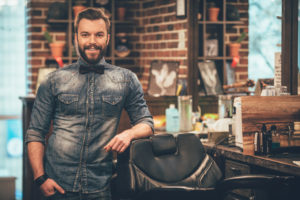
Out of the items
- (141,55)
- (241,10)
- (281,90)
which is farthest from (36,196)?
(241,10)

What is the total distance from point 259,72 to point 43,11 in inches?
99.1

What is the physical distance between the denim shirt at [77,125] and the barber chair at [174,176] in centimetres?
11

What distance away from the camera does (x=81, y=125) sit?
6.61 ft

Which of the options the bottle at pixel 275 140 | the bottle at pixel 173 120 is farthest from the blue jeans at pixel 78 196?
the bottle at pixel 173 120

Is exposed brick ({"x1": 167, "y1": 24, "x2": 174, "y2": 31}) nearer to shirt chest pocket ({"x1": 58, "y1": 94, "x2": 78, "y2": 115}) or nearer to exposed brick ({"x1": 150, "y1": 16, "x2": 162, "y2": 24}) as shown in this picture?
exposed brick ({"x1": 150, "y1": 16, "x2": 162, "y2": 24})

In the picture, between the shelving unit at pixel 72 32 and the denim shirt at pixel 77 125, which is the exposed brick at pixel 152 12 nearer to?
the shelving unit at pixel 72 32

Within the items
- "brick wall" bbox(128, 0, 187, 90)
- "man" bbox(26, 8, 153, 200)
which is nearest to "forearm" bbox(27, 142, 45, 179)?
"man" bbox(26, 8, 153, 200)

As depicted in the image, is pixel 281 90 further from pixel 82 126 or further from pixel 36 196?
pixel 36 196

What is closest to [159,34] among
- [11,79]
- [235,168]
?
[11,79]

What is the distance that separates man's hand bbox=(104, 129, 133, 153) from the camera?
1937mm

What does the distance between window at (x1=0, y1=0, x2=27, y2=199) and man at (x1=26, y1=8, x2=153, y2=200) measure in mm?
3211

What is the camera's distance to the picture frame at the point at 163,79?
401 centimetres

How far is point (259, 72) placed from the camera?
15.6 feet

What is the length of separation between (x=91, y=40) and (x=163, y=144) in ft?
1.99
